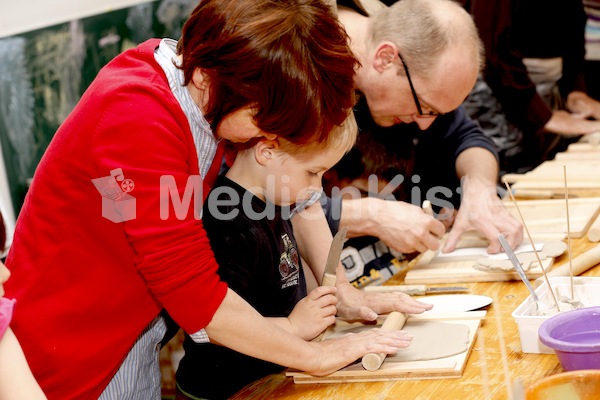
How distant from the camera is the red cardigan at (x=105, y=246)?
123cm

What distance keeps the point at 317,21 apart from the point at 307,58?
74 millimetres

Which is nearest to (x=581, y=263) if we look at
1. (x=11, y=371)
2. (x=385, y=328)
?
(x=385, y=328)

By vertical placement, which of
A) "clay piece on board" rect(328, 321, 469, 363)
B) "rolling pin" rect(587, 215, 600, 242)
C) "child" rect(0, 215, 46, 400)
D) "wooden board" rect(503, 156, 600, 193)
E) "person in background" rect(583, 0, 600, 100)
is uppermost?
"child" rect(0, 215, 46, 400)

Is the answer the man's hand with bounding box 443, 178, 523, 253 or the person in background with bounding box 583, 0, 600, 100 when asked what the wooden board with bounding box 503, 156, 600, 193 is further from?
the person in background with bounding box 583, 0, 600, 100

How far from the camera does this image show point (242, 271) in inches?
60.7

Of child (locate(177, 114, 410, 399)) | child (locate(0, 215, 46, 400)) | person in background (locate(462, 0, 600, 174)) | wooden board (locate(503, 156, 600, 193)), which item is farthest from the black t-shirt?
person in background (locate(462, 0, 600, 174))

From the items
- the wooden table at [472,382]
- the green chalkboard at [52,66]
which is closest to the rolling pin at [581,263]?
the wooden table at [472,382]

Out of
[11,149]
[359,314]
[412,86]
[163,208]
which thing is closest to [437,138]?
[412,86]

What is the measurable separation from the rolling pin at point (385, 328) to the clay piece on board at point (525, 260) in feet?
1.20

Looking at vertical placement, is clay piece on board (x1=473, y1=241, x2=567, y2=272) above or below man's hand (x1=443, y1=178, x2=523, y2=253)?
above

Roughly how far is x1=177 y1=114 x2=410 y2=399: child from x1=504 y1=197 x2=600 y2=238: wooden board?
90 centimetres

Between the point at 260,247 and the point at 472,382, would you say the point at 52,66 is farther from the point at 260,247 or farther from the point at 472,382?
the point at 472,382

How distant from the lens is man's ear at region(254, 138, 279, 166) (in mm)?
1512

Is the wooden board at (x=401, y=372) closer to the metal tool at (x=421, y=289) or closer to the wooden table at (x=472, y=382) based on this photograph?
the wooden table at (x=472, y=382)
